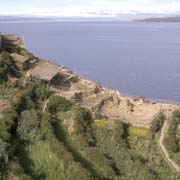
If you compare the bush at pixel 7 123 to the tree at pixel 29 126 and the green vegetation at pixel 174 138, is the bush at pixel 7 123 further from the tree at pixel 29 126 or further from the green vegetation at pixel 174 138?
the green vegetation at pixel 174 138

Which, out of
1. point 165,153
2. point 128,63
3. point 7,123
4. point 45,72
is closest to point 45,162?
point 7,123

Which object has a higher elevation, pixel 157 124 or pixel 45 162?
pixel 157 124

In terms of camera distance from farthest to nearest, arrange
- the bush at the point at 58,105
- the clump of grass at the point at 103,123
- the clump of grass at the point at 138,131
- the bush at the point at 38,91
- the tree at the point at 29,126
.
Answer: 1. the bush at the point at 38,91
2. the bush at the point at 58,105
3. the clump of grass at the point at 103,123
4. the clump of grass at the point at 138,131
5. the tree at the point at 29,126

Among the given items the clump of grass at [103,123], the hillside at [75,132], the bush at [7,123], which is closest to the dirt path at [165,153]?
the hillside at [75,132]

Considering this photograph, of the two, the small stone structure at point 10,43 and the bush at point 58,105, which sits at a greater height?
the small stone structure at point 10,43

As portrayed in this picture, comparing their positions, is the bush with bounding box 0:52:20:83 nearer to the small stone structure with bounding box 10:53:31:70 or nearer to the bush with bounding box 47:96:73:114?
the small stone structure with bounding box 10:53:31:70

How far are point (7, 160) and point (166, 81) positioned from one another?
38.2 meters

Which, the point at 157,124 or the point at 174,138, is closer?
the point at 174,138

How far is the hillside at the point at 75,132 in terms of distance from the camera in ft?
77.9

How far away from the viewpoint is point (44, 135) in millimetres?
25781

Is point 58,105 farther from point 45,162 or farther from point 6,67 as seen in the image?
point 45,162

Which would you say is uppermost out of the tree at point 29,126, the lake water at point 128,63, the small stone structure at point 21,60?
the small stone structure at point 21,60

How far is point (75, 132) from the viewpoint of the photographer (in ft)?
89.3

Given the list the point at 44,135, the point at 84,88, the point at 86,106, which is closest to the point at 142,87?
the point at 84,88
